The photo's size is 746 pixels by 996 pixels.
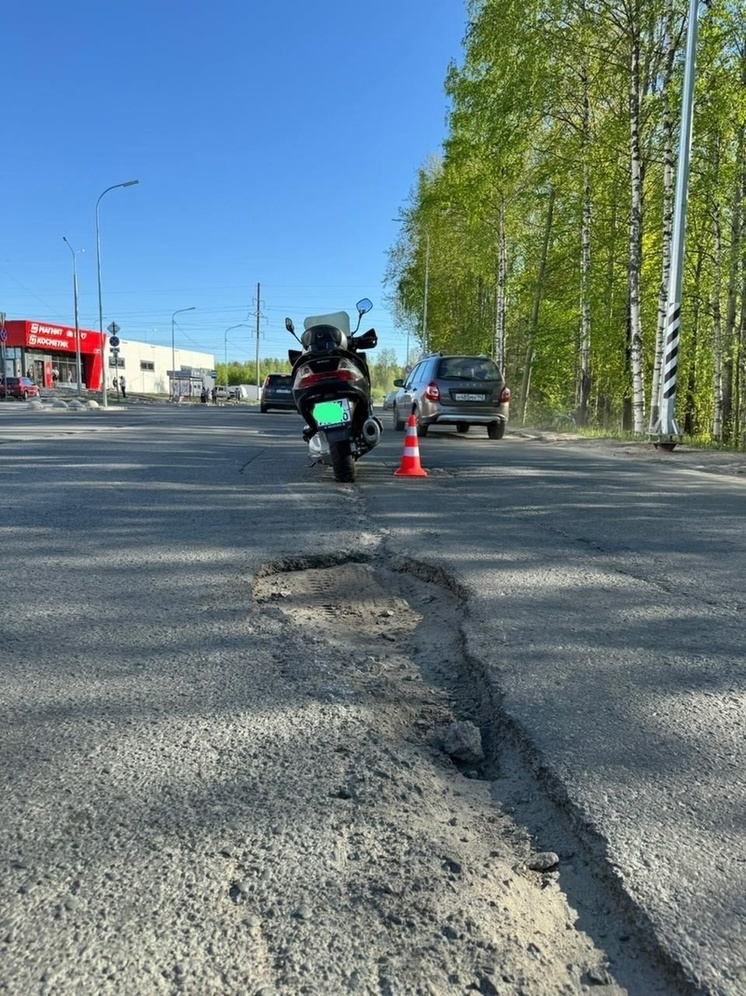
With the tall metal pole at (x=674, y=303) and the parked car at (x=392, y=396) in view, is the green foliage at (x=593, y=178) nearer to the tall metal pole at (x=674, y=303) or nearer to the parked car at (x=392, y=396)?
the tall metal pole at (x=674, y=303)

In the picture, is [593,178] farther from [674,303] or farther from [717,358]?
[674,303]

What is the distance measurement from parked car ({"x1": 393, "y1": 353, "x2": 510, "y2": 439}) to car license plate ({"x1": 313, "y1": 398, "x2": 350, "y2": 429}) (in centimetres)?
677

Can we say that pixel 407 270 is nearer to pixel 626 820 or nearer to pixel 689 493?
pixel 689 493

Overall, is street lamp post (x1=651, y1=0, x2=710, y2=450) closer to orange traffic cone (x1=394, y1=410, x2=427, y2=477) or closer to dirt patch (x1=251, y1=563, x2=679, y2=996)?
orange traffic cone (x1=394, y1=410, x2=427, y2=477)

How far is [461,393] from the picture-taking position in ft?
46.5

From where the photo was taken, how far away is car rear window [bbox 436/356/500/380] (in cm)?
1421

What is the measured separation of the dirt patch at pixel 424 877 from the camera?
1345 millimetres

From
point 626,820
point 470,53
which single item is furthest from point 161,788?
point 470,53

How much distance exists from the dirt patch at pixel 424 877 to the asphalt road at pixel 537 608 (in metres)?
0.10

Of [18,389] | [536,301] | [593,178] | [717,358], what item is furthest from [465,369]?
[18,389]

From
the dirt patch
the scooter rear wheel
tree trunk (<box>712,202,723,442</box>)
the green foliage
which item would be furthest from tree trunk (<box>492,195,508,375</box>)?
the dirt patch

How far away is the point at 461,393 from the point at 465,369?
0.52 metres

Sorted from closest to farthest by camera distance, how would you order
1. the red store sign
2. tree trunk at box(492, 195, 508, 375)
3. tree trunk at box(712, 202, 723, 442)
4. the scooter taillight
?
the scooter taillight, tree trunk at box(712, 202, 723, 442), tree trunk at box(492, 195, 508, 375), the red store sign

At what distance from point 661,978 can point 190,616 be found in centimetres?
240
